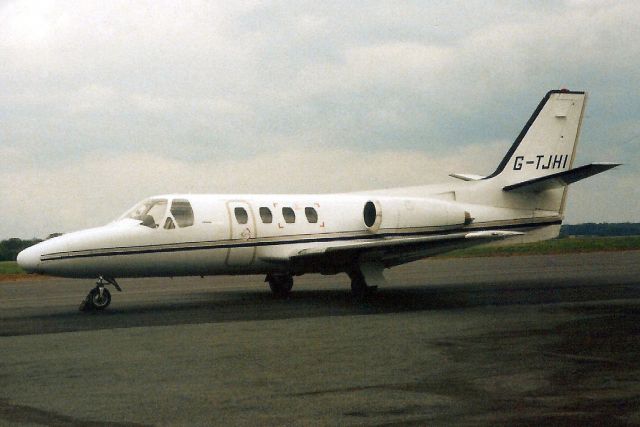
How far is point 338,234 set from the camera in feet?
67.1

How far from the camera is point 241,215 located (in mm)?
18781

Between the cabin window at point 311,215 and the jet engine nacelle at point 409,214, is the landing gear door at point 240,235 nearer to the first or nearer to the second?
the cabin window at point 311,215

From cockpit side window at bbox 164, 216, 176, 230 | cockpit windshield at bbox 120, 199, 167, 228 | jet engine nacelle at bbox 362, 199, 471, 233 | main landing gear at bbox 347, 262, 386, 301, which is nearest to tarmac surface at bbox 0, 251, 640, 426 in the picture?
main landing gear at bbox 347, 262, 386, 301

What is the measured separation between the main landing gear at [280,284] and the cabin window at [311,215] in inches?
66.7

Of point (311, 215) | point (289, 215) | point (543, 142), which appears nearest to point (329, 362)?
point (289, 215)

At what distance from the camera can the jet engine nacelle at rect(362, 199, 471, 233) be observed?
68.4 ft

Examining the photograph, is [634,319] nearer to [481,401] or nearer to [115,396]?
[481,401]

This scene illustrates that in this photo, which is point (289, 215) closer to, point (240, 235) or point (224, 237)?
point (240, 235)

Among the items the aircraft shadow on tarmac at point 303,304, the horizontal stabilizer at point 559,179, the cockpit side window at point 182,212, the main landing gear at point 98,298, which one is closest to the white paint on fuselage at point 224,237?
the cockpit side window at point 182,212

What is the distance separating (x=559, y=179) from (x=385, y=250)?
601cm

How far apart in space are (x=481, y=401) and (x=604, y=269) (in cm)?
2301

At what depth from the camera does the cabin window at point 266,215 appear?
19156mm

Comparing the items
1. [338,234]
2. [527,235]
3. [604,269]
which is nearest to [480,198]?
[527,235]

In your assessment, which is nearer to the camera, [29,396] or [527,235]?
[29,396]
